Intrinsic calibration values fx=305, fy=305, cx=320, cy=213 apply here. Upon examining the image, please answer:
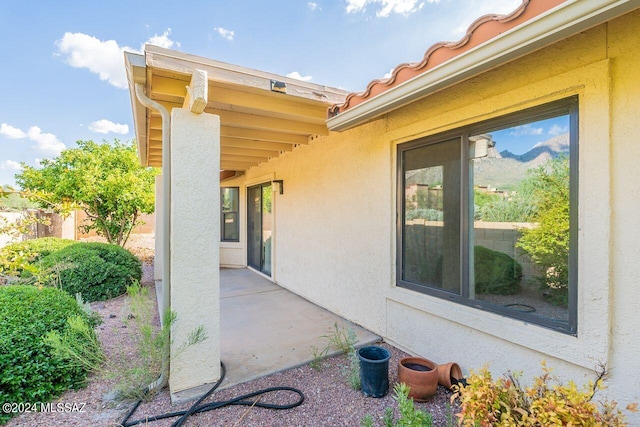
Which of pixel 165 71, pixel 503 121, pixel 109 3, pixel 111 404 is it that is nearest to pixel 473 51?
pixel 503 121

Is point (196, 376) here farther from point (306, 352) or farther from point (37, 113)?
point (37, 113)

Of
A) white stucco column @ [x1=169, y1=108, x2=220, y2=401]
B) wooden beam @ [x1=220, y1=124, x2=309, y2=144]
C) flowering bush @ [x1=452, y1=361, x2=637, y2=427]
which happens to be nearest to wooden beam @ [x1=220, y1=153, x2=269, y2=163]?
wooden beam @ [x1=220, y1=124, x2=309, y2=144]

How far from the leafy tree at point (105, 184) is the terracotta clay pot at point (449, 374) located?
1137cm

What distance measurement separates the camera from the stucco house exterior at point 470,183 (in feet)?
7.45

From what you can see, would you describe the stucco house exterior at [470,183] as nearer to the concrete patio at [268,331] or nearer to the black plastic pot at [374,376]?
the concrete patio at [268,331]

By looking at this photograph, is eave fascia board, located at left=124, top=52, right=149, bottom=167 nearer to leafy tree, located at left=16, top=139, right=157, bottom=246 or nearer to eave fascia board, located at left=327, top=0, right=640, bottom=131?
eave fascia board, located at left=327, top=0, right=640, bottom=131

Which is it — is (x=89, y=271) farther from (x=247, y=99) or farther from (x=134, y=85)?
(x=247, y=99)

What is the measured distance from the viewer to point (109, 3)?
6.57m

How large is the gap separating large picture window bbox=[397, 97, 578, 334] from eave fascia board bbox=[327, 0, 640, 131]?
0.80m

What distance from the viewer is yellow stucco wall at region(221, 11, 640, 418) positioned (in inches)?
88.8

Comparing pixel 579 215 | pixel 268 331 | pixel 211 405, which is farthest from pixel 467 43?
pixel 268 331

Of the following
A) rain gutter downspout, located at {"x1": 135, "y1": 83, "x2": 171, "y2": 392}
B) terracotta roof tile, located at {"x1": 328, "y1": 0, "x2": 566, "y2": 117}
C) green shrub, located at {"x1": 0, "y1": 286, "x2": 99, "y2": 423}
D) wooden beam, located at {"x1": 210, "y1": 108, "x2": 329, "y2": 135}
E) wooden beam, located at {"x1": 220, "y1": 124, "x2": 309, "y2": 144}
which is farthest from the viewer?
wooden beam, located at {"x1": 220, "y1": 124, "x2": 309, "y2": 144}

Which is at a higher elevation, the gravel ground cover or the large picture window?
the large picture window

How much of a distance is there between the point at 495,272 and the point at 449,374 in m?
1.17
